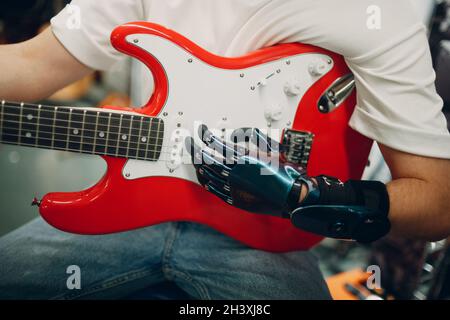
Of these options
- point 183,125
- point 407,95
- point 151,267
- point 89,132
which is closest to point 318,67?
point 407,95

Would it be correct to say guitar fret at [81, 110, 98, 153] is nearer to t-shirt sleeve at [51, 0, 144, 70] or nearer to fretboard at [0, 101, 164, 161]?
fretboard at [0, 101, 164, 161]

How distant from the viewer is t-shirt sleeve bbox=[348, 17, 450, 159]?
27.0 inches

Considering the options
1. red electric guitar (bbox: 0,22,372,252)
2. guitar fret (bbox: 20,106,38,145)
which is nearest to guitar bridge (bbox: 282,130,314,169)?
red electric guitar (bbox: 0,22,372,252)

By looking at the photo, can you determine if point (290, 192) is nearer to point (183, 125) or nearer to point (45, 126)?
point (183, 125)

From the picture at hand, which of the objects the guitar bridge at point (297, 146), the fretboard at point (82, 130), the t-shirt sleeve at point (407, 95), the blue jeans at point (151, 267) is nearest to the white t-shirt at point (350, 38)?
the t-shirt sleeve at point (407, 95)

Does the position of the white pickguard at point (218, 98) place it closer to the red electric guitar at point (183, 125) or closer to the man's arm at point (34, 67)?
the red electric guitar at point (183, 125)

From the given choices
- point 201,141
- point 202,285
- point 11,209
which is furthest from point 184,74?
point 11,209

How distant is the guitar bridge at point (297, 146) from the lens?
2.43 ft

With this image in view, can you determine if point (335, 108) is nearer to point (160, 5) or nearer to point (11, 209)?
point (160, 5)

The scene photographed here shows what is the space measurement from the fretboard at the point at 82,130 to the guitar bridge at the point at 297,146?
26 cm

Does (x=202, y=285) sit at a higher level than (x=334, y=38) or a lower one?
lower

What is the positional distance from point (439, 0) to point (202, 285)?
1.30 m

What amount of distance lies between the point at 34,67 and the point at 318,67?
61cm

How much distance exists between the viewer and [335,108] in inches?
30.2
